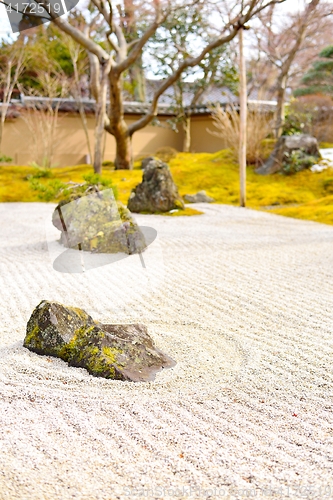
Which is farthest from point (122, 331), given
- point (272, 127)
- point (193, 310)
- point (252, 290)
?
point (272, 127)

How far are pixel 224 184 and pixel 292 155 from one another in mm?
1429

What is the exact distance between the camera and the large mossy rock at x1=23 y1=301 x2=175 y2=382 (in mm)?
2641

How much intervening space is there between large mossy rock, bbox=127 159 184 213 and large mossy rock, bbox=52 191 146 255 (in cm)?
242

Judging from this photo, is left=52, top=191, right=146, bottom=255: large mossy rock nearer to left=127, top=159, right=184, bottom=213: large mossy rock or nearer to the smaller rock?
left=127, top=159, right=184, bottom=213: large mossy rock

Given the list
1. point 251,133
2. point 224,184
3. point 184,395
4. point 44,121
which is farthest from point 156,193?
point 44,121

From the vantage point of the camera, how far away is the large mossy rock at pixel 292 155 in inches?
440

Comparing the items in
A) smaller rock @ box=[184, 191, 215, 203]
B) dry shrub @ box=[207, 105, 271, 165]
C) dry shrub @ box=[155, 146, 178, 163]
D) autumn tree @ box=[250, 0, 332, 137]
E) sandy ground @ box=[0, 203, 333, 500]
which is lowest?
sandy ground @ box=[0, 203, 333, 500]

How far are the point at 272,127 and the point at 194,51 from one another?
385 cm

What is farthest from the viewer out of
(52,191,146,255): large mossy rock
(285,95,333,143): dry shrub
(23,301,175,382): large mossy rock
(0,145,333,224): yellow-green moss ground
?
(285,95,333,143): dry shrub

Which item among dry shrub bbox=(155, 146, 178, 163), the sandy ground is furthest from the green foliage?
the sandy ground

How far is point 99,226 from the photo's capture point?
5.65 m

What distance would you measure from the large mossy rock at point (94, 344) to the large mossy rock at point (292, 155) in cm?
882

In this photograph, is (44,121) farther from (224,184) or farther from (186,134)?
(224,184)

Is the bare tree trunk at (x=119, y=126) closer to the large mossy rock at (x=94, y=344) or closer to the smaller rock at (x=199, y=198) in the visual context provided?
the smaller rock at (x=199, y=198)
